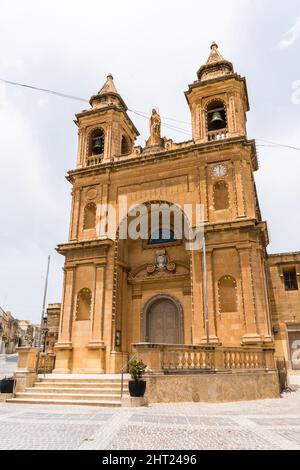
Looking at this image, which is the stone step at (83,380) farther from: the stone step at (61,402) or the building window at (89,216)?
the building window at (89,216)

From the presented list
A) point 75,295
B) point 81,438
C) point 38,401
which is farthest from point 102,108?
point 81,438

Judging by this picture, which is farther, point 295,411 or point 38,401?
point 38,401

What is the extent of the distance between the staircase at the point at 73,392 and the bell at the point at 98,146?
1410 centimetres

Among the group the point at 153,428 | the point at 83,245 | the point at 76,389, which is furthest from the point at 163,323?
the point at 153,428

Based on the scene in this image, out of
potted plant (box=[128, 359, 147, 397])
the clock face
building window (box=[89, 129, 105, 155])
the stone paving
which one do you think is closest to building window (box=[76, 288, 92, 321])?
potted plant (box=[128, 359, 147, 397])

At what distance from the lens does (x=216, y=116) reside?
2033 cm

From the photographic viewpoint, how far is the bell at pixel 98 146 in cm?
2316

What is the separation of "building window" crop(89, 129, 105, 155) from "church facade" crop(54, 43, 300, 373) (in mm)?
409

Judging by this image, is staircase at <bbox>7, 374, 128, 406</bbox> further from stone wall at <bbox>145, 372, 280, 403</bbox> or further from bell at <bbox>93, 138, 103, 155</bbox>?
bell at <bbox>93, 138, 103, 155</bbox>

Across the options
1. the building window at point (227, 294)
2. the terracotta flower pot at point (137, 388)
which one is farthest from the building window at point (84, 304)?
the terracotta flower pot at point (137, 388)

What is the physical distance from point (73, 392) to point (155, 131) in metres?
15.2
